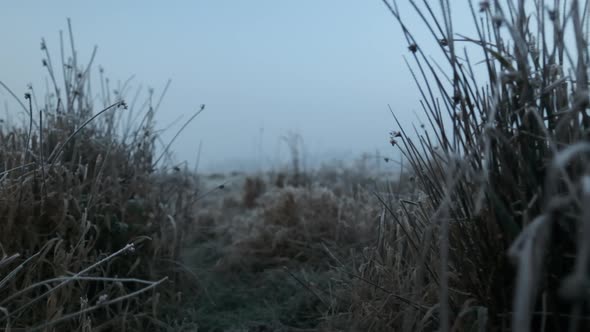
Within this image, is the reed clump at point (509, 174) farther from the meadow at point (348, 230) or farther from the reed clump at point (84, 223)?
the reed clump at point (84, 223)

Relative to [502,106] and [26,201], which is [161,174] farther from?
[502,106]

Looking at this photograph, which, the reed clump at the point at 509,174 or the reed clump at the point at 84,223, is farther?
the reed clump at the point at 84,223

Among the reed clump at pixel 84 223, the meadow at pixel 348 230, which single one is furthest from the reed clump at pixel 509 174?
the reed clump at pixel 84 223

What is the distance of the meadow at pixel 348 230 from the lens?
4.60 ft

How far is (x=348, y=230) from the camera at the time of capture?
12.5 feet

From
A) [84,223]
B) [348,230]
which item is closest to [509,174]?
[84,223]

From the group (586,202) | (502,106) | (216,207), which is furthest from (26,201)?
(216,207)

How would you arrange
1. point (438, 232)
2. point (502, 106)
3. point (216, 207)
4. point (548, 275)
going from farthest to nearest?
point (216, 207) → point (438, 232) → point (502, 106) → point (548, 275)

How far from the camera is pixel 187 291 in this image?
2957mm

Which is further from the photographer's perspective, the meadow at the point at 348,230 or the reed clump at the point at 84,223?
the reed clump at the point at 84,223

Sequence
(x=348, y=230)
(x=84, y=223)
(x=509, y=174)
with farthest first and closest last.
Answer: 1. (x=348, y=230)
2. (x=84, y=223)
3. (x=509, y=174)

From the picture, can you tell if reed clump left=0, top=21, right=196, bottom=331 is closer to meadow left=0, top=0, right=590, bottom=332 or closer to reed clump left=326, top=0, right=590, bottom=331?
meadow left=0, top=0, right=590, bottom=332

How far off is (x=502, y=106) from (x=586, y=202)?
87 cm

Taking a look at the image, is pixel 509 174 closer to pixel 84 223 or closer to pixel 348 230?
pixel 84 223
